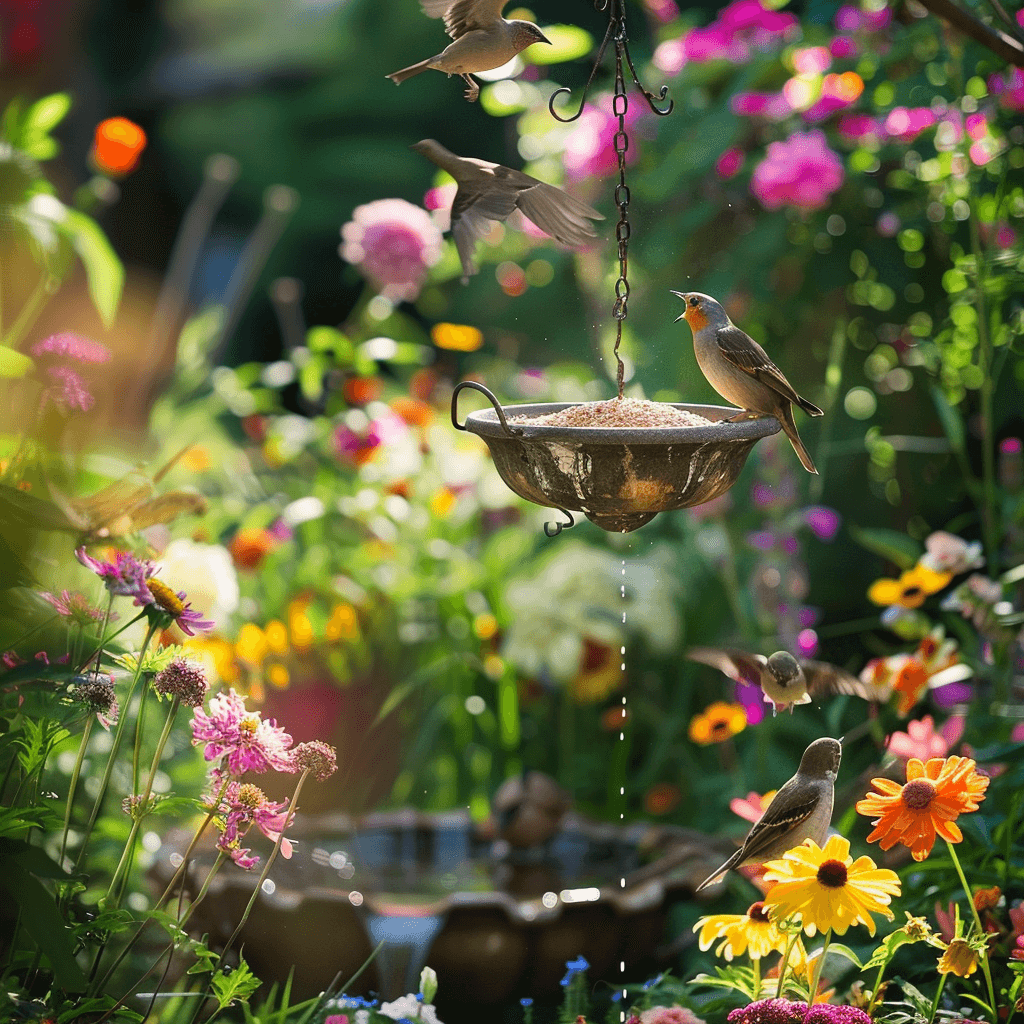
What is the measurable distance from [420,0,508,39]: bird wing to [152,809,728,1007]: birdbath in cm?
98

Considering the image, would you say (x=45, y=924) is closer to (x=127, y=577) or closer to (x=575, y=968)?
(x=127, y=577)

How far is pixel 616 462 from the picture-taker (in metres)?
1.00

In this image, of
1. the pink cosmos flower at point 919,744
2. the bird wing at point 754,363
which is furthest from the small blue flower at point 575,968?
the bird wing at point 754,363

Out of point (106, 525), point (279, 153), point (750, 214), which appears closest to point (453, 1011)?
point (106, 525)

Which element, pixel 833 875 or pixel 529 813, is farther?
pixel 529 813

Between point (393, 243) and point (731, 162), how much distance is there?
72cm

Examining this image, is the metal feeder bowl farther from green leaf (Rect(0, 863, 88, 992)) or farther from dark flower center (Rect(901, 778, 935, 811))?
green leaf (Rect(0, 863, 88, 992))

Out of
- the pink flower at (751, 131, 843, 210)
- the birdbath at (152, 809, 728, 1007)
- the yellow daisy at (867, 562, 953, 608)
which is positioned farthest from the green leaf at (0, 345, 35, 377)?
the pink flower at (751, 131, 843, 210)

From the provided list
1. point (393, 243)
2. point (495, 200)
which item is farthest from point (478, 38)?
point (393, 243)

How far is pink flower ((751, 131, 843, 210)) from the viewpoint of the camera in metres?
1.80

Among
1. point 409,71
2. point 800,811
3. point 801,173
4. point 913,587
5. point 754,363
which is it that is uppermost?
point 801,173

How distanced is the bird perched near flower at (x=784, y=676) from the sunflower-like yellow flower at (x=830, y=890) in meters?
0.18

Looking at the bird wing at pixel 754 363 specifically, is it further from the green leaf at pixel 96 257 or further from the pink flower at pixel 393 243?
the pink flower at pixel 393 243

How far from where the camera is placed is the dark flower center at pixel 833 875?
946mm
